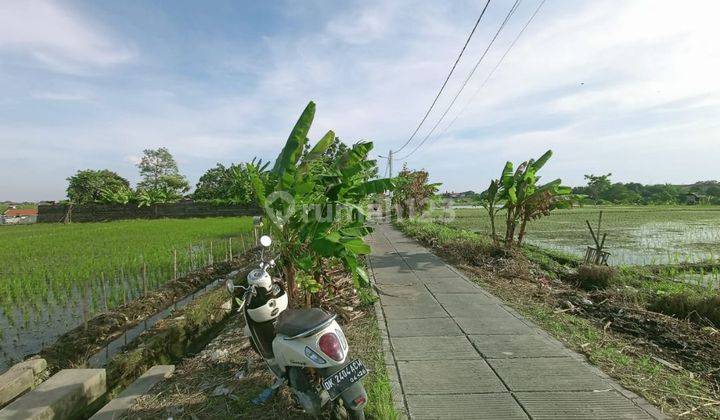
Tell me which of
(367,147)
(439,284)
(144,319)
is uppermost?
(367,147)

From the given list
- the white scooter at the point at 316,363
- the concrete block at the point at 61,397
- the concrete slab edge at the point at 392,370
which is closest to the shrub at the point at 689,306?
the concrete slab edge at the point at 392,370

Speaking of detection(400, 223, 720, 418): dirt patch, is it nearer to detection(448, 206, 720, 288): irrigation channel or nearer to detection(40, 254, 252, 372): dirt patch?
detection(448, 206, 720, 288): irrigation channel

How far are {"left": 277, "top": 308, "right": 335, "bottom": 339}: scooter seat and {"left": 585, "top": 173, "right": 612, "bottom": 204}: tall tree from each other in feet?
189

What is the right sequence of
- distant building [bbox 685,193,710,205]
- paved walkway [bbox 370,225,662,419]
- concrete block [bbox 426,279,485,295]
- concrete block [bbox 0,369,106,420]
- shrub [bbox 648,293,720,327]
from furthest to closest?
distant building [bbox 685,193,710,205] < concrete block [bbox 426,279,485,295] < shrub [bbox 648,293,720,327] < concrete block [bbox 0,369,106,420] < paved walkway [bbox 370,225,662,419]

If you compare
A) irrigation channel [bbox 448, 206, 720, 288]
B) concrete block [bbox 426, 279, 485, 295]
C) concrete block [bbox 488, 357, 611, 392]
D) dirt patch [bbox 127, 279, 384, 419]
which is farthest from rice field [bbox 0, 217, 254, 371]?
irrigation channel [bbox 448, 206, 720, 288]

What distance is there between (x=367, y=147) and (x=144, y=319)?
4.83m

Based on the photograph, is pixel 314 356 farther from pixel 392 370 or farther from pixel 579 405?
pixel 579 405

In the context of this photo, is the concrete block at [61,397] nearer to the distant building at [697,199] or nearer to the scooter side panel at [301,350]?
the scooter side panel at [301,350]

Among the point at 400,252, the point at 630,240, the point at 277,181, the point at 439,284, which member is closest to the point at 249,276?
the point at 277,181

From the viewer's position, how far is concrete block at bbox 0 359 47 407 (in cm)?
388

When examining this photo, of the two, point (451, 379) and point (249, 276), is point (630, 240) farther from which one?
point (249, 276)

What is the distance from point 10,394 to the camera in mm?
3926

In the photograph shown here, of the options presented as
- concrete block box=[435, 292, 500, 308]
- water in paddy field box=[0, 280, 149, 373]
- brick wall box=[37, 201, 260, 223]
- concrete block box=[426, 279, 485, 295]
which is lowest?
water in paddy field box=[0, 280, 149, 373]

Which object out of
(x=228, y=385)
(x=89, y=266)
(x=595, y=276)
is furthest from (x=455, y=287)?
(x=89, y=266)
